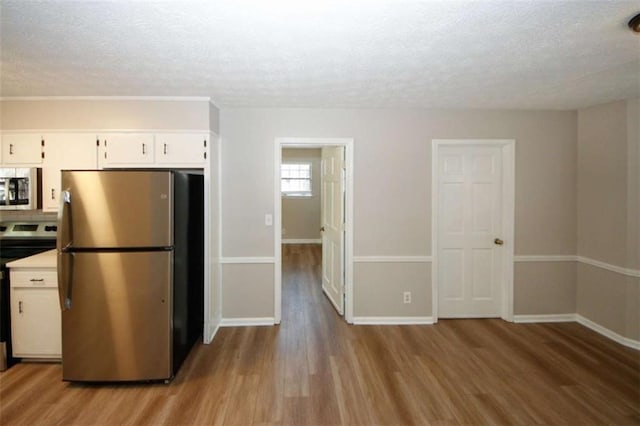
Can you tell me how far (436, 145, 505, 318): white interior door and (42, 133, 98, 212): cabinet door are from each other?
3.53m

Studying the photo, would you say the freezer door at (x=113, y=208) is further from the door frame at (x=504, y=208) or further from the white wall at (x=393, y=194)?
the door frame at (x=504, y=208)

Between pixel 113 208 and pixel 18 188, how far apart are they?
140 cm

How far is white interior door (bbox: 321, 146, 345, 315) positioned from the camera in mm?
3967

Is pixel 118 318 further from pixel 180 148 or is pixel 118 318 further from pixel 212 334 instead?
pixel 180 148

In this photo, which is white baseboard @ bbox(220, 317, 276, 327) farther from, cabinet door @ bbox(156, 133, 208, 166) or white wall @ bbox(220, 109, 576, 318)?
cabinet door @ bbox(156, 133, 208, 166)

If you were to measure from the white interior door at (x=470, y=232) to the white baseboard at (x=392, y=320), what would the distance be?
0.26 metres

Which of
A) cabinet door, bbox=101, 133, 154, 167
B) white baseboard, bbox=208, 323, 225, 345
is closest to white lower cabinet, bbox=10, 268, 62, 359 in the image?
cabinet door, bbox=101, 133, 154, 167

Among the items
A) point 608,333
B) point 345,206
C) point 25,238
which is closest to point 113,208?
point 25,238

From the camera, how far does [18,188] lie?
10.4 ft

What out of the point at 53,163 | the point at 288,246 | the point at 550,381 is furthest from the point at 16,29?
the point at 288,246

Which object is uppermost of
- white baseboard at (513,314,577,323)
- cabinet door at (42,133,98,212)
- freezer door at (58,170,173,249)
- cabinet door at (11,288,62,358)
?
cabinet door at (42,133,98,212)

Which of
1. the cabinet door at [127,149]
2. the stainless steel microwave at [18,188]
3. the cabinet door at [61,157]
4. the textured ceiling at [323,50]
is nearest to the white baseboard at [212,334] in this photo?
the cabinet door at [127,149]

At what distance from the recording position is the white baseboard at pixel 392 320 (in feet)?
12.5

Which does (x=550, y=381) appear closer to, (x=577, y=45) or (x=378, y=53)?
(x=577, y=45)
